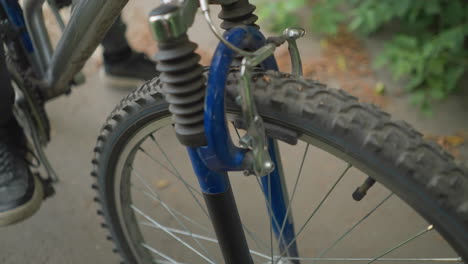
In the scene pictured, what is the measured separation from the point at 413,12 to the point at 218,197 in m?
1.35

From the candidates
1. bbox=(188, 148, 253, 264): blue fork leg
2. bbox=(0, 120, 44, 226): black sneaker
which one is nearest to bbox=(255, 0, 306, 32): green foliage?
bbox=(0, 120, 44, 226): black sneaker

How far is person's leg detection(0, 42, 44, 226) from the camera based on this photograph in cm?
117

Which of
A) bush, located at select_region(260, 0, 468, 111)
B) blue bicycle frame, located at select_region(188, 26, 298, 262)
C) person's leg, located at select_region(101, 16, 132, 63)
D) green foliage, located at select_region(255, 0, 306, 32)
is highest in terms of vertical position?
green foliage, located at select_region(255, 0, 306, 32)

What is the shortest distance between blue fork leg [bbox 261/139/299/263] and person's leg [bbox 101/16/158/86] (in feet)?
3.42

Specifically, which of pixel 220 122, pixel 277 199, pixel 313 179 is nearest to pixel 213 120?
pixel 220 122

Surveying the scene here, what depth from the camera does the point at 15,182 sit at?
121 centimetres

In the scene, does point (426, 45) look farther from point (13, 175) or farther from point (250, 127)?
point (13, 175)

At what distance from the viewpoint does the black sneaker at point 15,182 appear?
1178 mm

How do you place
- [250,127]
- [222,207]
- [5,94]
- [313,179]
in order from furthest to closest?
1. [313,179]
2. [5,94]
3. [222,207]
4. [250,127]

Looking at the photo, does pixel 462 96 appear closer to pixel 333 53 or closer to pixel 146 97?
pixel 333 53

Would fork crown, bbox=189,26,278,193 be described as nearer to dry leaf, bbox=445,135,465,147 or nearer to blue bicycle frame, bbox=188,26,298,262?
blue bicycle frame, bbox=188,26,298,262

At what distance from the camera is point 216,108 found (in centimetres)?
63

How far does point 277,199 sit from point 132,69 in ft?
3.81

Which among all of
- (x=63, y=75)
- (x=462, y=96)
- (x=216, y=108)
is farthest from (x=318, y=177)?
(x=216, y=108)
